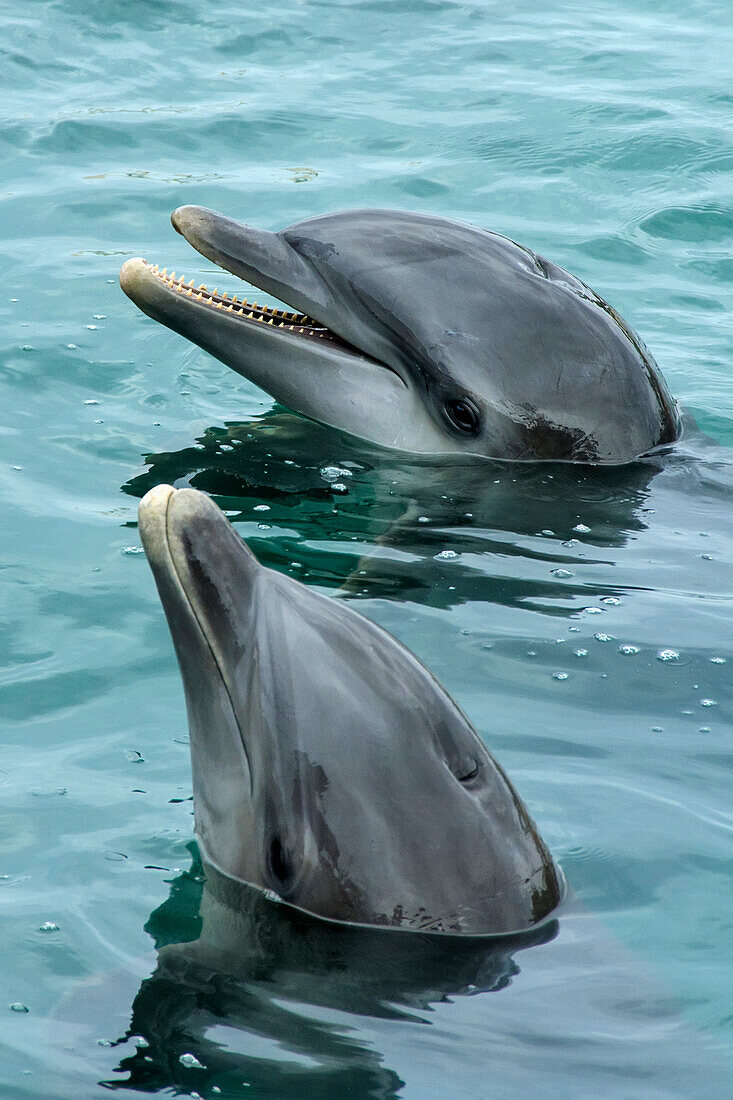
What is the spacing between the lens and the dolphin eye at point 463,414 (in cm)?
747

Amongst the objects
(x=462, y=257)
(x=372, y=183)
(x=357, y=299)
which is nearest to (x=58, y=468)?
(x=357, y=299)

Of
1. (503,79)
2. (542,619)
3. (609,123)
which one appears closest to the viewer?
(542,619)

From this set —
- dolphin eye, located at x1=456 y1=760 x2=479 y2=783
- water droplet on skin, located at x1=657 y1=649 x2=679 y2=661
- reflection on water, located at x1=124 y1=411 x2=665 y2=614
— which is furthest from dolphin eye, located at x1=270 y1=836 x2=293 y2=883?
water droplet on skin, located at x1=657 y1=649 x2=679 y2=661

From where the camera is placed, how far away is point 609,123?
13414 millimetres

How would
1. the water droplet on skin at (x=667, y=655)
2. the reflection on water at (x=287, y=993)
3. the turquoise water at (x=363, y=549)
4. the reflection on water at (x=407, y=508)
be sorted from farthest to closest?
the reflection on water at (x=407, y=508) → the water droplet on skin at (x=667, y=655) → the turquoise water at (x=363, y=549) → the reflection on water at (x=287, y=993)

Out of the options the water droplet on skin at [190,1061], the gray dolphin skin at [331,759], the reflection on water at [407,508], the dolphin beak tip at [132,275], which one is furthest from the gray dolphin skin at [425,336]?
the water droplet on skin at [190,1061]

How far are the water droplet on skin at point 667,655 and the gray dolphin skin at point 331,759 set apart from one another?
1.96m

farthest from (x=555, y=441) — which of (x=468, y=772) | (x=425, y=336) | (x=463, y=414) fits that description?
(x=468, y=772)

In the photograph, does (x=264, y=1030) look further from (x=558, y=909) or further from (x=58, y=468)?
(x=58, y=468)

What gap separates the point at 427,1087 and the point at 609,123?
11073 mm

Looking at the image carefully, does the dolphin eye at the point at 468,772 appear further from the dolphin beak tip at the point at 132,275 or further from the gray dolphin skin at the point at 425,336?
the dolphin beak tip at the point at 132,275

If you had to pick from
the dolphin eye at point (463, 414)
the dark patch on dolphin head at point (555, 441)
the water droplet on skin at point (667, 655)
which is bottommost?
the water droplet on skin at point (667, 655)

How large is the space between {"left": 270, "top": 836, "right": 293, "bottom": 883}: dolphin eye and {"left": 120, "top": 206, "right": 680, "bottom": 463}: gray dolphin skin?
369 centimetres

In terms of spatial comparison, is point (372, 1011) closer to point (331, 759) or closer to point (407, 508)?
point (331, 759)
